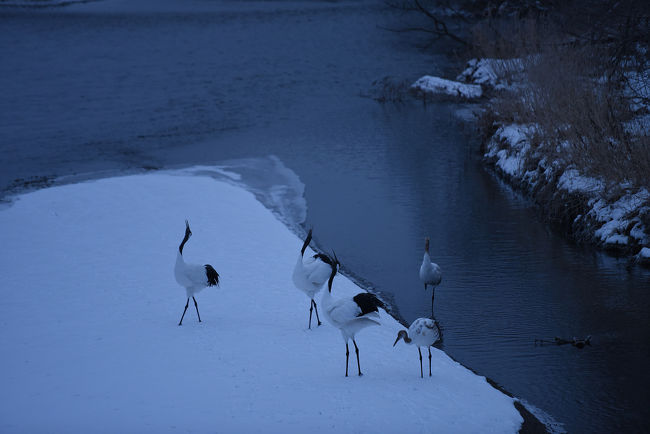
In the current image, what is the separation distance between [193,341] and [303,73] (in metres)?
25.7

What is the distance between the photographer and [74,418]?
6414 mm

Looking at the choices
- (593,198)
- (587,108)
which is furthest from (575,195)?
(587,108)

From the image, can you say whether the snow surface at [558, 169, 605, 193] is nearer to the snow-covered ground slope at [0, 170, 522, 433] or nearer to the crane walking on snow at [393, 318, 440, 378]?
the snow-covered ground slope at [0, 170, 522, 433]

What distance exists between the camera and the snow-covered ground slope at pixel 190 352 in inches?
255

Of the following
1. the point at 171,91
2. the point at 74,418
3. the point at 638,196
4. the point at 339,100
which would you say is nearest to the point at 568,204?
the point at 638,196

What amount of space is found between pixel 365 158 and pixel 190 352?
11595 mm

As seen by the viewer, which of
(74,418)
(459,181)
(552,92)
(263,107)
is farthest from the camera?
(263,107)

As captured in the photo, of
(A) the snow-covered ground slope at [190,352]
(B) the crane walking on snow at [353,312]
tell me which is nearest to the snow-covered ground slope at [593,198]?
(A) the snow-covered ground slope at [190,352]

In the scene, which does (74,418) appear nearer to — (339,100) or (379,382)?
(379,382)

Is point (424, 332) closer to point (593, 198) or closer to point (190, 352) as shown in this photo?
point (190, 352)

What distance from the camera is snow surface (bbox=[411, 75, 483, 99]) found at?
24766 mm

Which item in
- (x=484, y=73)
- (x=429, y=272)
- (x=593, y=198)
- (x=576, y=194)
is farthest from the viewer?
(x=484, y=73)

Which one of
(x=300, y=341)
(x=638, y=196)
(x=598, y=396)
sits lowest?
(x=598, y=396)

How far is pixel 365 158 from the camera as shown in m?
18.6
